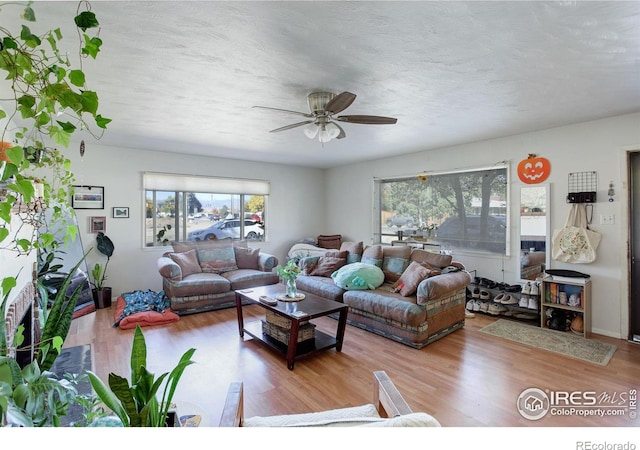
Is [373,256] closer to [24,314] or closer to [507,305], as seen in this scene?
[507,305]

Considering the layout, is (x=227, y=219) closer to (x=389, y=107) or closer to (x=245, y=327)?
(x=245, y=327)

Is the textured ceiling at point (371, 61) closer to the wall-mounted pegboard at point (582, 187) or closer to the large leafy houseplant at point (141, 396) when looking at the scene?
the wall-mounted pegboard at point (582, 187)

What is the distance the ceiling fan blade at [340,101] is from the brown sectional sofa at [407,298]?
194cm

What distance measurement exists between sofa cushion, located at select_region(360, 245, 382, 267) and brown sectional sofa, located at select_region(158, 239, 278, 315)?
60.7 inches

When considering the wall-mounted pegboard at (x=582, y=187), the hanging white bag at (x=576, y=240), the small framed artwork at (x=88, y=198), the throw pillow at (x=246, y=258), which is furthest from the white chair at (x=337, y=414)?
the small framed artwork at (x=88, y=198)

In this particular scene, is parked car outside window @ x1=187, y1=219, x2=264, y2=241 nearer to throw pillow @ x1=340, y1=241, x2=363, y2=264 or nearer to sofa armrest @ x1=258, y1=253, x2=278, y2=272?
sofa armrest @ x1=258, y1=253, x2=278, y2=272

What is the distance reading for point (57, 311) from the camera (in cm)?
111

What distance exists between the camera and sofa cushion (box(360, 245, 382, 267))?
14.2ft

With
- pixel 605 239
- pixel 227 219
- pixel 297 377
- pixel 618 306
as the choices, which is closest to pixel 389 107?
pixel 297 377

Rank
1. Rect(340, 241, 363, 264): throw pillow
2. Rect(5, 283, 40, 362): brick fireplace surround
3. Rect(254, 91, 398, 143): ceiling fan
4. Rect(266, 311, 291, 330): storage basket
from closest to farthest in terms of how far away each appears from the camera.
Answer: Rect(5, 283, 40, 362): brick fireplace surround
Rect(254, 91, 398, 143): ceiling fan
Rect(266, 311, 291, 330): storage basket
Rect(340, 241, 363, 264): throw pillow

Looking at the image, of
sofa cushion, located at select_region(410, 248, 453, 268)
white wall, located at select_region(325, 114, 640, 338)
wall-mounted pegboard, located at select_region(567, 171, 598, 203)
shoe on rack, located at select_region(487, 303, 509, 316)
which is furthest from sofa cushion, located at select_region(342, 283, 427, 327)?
wall-mounted pegboard, located at select_region(567, 171, 598, 203)

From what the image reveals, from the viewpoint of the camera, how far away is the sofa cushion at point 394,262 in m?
4.13

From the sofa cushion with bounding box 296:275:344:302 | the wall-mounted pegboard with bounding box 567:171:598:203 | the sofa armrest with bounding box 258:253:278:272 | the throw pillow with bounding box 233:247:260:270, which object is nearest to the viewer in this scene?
the wall-mounted pegboard with bounding box 567:171:598:203
